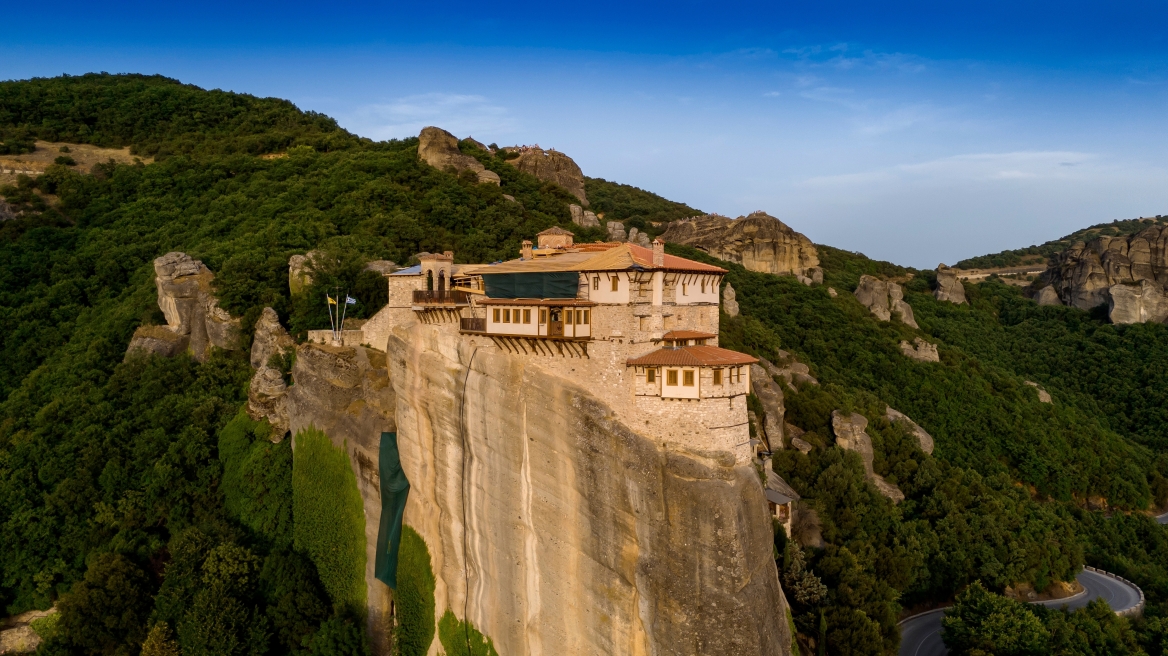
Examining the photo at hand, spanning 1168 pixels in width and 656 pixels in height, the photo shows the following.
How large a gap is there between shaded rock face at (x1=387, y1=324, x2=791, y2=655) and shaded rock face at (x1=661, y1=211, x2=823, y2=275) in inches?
2191

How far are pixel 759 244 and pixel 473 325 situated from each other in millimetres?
59588

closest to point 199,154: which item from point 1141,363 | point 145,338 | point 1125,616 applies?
point 145,338

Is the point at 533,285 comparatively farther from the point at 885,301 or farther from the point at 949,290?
the point at 949,290

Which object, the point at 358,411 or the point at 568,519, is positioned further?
the point at 358,411

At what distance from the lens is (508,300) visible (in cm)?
2370

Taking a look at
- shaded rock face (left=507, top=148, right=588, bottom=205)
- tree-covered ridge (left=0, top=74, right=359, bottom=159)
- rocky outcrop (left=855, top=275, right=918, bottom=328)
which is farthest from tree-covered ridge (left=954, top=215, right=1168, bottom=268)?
tree-covered ridge (left=0, top=74, right=359, bottom=159)

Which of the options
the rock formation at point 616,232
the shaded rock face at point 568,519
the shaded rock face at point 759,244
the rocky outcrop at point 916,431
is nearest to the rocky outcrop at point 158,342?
the shaded rock face at point 568,519

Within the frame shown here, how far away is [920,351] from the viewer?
6169 centimetres

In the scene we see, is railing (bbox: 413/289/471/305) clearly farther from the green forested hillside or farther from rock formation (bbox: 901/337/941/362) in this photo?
rock formation (bbox: 901/337/941/362)

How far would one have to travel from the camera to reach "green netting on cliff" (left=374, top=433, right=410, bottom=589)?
29453 mm

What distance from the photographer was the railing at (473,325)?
24938 millimetres

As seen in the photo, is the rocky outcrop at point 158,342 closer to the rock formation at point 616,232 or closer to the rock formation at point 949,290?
the rock formation at point 616,232

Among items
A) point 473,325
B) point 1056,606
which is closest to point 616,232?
point 473,325

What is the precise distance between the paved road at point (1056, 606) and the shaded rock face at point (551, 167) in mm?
49673
